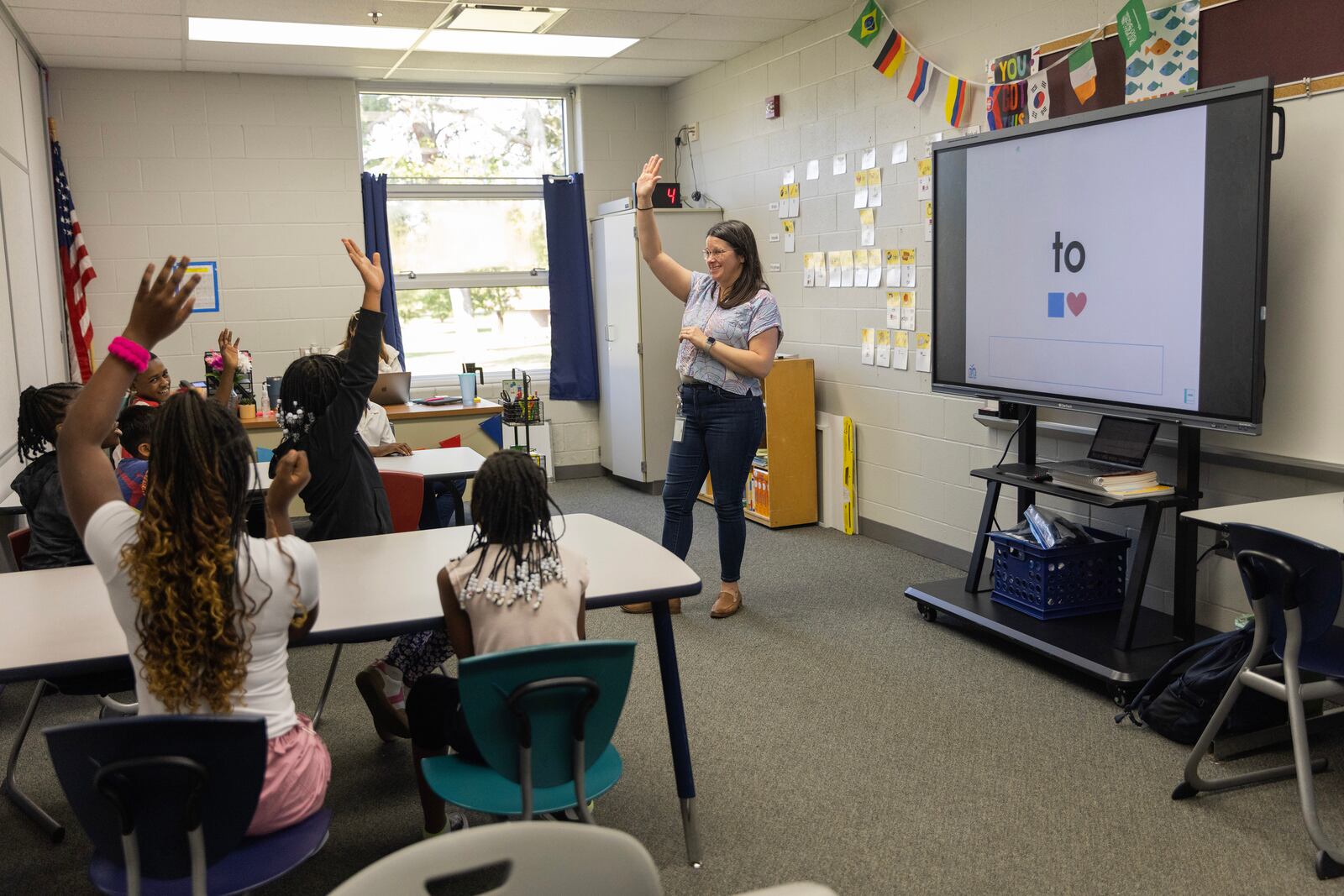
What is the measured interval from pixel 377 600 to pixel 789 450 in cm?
364

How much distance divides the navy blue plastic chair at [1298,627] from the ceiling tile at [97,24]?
16.4ft

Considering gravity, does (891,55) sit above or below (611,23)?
below

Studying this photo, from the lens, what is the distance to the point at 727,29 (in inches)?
223

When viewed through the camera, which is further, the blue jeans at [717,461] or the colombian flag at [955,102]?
the colombian flag at [955,102]

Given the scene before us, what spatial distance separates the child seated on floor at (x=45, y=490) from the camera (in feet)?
9.53

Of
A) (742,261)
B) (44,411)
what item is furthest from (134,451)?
→ (742,261)

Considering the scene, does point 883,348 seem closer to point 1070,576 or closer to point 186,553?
point 1070,576

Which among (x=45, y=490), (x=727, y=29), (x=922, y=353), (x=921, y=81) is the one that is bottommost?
(x=45, y=490)

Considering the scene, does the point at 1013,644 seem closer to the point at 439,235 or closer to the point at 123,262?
the point at 439,235

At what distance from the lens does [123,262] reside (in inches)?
251

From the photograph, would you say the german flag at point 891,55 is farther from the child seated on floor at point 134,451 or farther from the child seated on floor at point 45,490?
the child seated on floor at point 45,490

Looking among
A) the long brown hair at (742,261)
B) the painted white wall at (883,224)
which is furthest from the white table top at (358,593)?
the painted white wall at (883,224)

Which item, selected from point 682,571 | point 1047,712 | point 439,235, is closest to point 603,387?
point 439,235

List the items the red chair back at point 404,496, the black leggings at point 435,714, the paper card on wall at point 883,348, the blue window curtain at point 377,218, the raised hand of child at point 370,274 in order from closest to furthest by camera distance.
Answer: the black leggings at point 435,714, the raised hand of child at point 370,274, the red chair back at point 404,496, the paper card on wall at point 883,348, the blue window curtain at point 377,218
